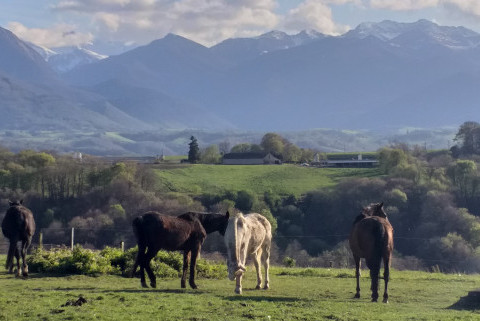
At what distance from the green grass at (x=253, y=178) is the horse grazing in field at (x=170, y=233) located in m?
84.0

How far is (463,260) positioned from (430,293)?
196ft

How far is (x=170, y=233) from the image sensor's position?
68.5 ft

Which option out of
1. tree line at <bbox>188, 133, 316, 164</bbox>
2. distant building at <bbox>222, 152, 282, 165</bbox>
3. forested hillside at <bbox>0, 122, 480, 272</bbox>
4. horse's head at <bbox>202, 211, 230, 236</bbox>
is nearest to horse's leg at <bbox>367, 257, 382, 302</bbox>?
horse's head at <bbox>202, 211, 230, 236</bbox>

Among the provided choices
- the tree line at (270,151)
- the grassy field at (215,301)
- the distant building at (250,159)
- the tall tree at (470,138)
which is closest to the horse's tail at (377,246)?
the grassy field at (215,301)

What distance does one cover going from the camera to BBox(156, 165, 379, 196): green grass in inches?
4424

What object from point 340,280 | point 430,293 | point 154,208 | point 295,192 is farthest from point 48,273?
point 295,192

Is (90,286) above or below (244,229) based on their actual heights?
below

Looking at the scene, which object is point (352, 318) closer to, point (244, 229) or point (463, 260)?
point (244, 229)

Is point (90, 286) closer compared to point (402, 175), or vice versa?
point (90, 286)

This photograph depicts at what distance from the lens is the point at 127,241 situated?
69.1 m

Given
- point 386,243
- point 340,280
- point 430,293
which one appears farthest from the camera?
point 340,280

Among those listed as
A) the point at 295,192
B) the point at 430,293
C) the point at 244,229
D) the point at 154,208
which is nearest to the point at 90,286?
the point at 244,229

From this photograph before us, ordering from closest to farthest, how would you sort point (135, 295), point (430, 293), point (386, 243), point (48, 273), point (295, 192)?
point (135, 295), point (386, 243), point (430, 293), point (48, 273), point (295, 192)

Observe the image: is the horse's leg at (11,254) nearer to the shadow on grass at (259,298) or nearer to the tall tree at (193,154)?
the shadow on grass at (259,298)
